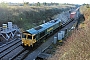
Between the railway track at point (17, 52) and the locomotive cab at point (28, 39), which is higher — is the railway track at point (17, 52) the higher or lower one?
the lower one

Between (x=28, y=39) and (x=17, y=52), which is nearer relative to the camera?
(x=17, y=52)

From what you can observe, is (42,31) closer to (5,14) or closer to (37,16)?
(5,14)

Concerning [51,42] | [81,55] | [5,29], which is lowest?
[51,42]

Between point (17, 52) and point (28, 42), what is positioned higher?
point (28, 42)

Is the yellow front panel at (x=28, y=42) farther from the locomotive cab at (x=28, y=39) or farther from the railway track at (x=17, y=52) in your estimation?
the railway track at (x=17, y=52)

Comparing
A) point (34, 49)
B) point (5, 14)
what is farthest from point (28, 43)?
point (5, 14)

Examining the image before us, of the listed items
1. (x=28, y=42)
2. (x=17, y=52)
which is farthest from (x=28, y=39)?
(x=17, y=52)

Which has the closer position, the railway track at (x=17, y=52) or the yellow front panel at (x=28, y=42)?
the railway track at (x=17, y=52)

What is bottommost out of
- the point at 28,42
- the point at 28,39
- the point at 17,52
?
the point at 17,52

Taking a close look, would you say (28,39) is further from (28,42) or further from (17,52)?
Result: (17,52)

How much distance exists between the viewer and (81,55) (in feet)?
29.8

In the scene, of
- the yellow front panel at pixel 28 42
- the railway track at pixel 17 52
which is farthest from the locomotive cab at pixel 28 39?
the railway track at pixel 17 52

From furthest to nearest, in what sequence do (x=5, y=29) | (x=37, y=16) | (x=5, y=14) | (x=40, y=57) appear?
Answer: (x=37, y=16)
(x=5, y=14)
(x=5, y=29)
(x=40, y=57)

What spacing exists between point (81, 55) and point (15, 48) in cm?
1127
